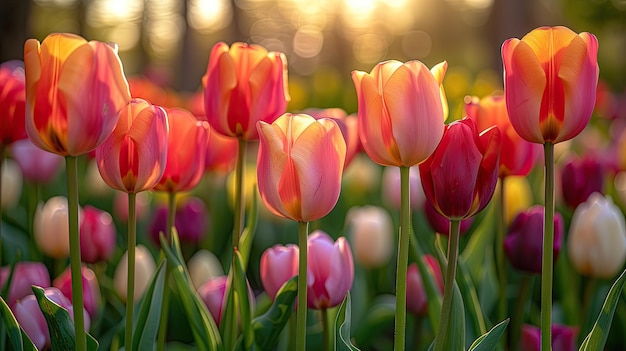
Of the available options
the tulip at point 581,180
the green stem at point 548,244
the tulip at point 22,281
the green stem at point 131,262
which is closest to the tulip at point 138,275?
the tulip at point 22,281

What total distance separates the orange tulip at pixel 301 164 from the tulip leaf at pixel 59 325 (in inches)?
11.4

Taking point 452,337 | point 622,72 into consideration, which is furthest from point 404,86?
point 622,72

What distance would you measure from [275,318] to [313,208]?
0.23 metres

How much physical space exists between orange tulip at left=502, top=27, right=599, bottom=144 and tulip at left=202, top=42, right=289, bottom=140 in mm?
376

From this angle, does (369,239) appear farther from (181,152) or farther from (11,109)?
(11,109)

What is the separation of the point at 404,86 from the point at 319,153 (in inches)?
4.9

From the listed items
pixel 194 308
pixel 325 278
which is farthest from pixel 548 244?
pixel 194 308

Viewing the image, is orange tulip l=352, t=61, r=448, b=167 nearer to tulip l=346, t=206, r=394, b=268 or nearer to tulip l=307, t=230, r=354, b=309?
tulip l=307, t=230, r=354, b=309

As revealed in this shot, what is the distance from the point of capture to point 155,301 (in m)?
1.01

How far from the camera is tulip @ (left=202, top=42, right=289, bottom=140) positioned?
1106mm

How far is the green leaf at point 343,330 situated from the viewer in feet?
2.89

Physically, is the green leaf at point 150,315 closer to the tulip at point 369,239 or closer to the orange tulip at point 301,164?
the orange tulip at point 301,164

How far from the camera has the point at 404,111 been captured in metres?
0.85

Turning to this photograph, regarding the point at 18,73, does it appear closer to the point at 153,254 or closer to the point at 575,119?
the point at 153,254
